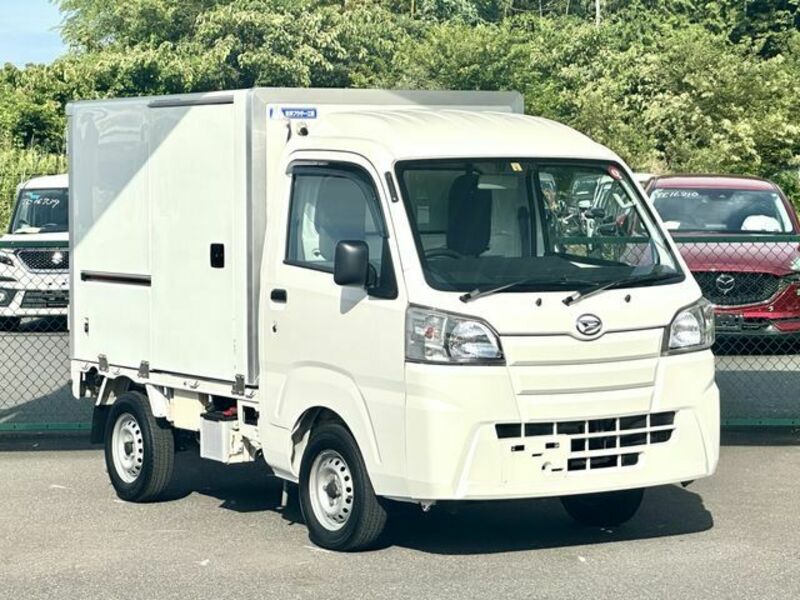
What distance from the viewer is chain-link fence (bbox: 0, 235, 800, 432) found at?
43.4 ft

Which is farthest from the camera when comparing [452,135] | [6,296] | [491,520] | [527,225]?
[6,296]

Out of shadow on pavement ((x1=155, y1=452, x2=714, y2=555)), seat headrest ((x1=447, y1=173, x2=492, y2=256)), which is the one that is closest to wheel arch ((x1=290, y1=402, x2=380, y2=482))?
shadow on pavement ((x1=155, y1=452, x2=714, y2=555))

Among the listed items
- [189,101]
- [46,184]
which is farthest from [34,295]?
[189,101]

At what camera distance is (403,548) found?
28.0 feet

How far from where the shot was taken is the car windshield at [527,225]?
8148 millimetres

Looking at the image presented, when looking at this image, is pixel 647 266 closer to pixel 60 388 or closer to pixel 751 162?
→ pixel 60 388

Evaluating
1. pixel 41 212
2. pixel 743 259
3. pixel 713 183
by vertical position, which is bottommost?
pixel 743 259

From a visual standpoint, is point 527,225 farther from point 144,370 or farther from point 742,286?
point 742,286

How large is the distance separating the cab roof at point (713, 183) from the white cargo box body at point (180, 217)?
27.9 feet

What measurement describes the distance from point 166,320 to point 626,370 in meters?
3.09

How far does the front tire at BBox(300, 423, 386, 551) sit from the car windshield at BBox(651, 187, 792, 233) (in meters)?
9.57

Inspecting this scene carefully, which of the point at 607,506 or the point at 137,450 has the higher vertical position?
the point at 137,450

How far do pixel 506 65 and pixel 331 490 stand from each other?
45688 mm

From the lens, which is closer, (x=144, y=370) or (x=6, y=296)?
(x=144, y=370)
